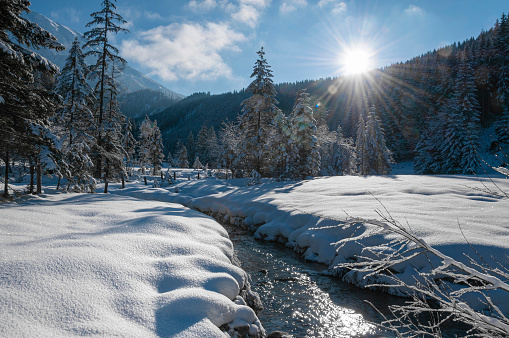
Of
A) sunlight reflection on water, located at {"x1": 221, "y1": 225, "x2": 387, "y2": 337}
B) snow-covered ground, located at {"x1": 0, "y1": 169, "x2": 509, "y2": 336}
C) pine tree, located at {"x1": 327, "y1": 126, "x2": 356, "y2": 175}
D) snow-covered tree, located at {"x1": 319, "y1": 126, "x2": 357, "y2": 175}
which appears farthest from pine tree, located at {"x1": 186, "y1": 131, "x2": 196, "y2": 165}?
sunlight reflection on water, located at {"x1": 221, "y1": 225, "x2": 387, "y2": 337}

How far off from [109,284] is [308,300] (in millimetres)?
5010

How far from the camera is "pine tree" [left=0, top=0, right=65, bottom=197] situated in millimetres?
7578

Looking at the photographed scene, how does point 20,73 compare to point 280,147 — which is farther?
point 280,147

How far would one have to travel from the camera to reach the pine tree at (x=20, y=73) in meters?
7.58

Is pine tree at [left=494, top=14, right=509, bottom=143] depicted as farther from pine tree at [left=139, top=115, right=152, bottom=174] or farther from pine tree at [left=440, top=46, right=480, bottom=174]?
pine tree at [left=139, top=115, right=152, bottom=174]

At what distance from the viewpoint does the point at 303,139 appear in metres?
26.9

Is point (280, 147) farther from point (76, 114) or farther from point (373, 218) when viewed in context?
point (373, 218)

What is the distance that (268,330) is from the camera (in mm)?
5422

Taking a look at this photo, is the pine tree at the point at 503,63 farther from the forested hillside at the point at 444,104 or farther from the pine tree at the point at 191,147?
the pine tree at the point at 191,147

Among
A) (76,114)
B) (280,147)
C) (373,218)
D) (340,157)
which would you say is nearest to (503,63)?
(340,157)

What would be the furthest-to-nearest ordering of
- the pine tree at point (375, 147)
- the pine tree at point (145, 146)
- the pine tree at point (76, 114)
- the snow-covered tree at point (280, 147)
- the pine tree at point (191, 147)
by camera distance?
the pine tree at point (191, 147)
the pine tree at point (145, 146)
the pine tree at point (375, 147)
the snow-covered tree at point (280, 147)
the pine tree at point (76, 114)

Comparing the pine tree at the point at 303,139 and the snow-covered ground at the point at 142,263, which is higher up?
the pine tree at the point at 303,139

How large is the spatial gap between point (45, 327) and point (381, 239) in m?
8.02

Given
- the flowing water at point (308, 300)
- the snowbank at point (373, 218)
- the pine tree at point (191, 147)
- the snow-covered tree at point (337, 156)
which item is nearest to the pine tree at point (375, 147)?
the snow-covered tree at point (337, 156)
